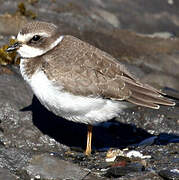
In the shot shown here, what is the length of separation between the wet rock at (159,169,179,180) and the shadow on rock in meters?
2.13

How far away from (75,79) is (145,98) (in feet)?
4.35

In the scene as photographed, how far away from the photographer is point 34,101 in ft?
32.3

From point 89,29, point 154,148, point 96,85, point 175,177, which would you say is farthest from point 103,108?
point 89,29

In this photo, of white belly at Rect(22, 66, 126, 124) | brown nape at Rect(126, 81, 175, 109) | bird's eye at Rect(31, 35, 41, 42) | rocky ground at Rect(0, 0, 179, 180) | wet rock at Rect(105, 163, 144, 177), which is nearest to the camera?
wet rock at Rect(105, 163, 144, 177)

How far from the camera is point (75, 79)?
8.12 metres

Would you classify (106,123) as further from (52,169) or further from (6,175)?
(6,175)

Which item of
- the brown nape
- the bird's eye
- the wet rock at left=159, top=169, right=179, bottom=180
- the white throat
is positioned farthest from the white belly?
the wet rock at left=159, top=169, right=179, bottom=180

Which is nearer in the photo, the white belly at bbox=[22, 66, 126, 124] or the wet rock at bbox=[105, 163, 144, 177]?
the wet rock at bbox=[105, 163, 144, 177]

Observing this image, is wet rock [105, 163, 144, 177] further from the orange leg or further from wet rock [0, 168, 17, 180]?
wet rock [0, 168, 17, 180]

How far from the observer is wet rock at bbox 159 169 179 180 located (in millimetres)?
6958

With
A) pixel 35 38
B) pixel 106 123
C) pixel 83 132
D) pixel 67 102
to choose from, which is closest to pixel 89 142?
pixel 83 132

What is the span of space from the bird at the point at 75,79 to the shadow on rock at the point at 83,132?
932 millimetres

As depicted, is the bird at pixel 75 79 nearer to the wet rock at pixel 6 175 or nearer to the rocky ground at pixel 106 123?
the rocky ground at pixel 106 123

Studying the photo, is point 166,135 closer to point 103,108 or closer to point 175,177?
point 103,108
